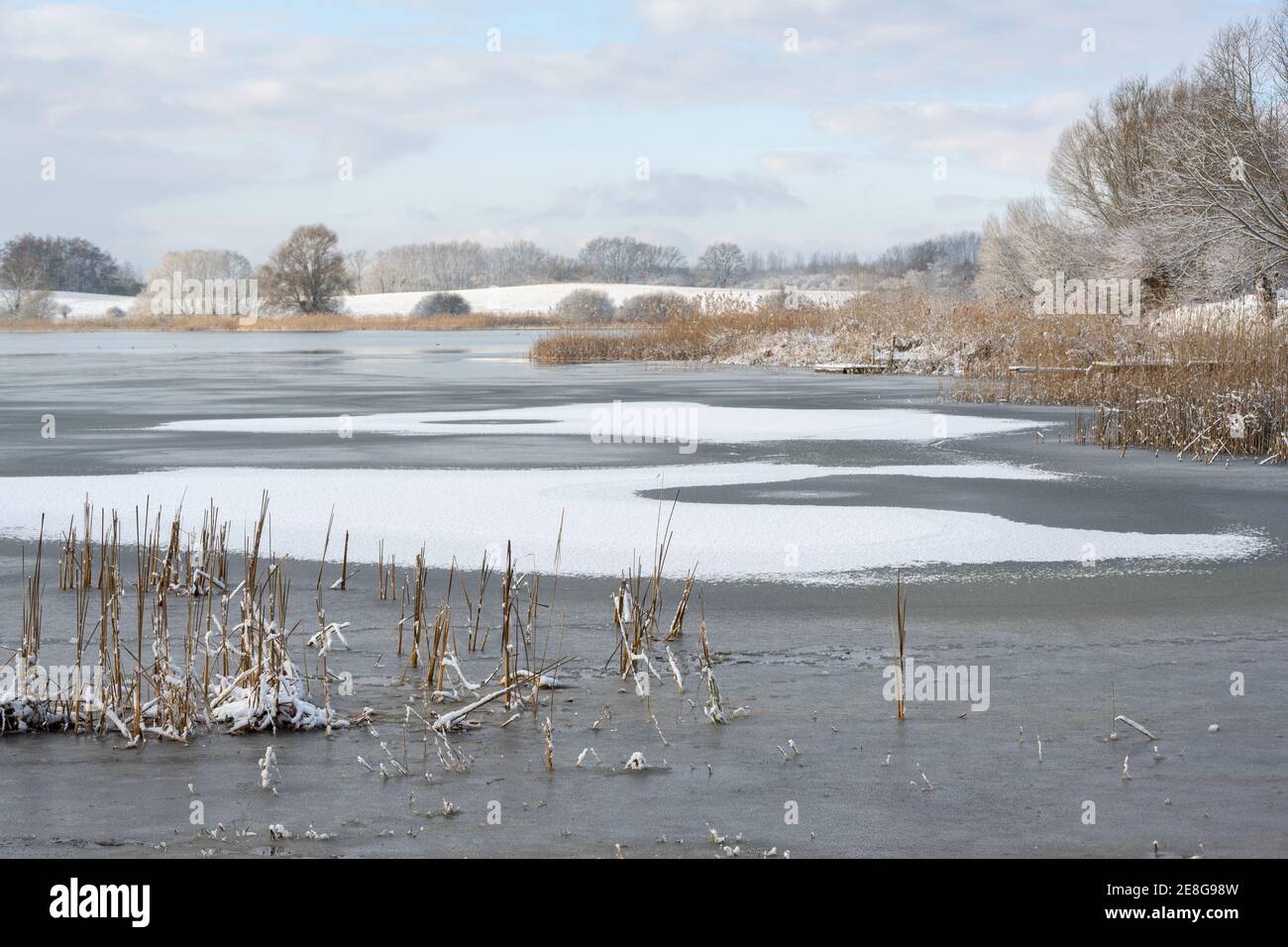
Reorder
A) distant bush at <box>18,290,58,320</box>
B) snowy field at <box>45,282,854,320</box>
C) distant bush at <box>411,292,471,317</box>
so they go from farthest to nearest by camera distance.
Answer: snowy field at <box>45,282,854,320</box>, distant bush at <box>411,292,471,317</box>, distant bush at <box>18,290,58,320</box>

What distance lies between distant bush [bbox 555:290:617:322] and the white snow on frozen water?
57.8m

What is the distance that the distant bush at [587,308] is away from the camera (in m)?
73.8

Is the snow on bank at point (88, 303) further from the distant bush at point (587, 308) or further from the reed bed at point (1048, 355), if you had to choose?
the reed bed at point (1048, 355)

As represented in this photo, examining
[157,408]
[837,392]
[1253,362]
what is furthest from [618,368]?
[1253,362]

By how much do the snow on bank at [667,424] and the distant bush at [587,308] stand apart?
162 ft

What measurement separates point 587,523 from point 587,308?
6538 cm

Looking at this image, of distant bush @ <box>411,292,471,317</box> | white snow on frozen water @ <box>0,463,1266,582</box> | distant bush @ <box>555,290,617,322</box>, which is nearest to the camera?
white snow on frozen water @ <box>0,463,1266,582</box>

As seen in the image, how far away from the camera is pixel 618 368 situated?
120 ft

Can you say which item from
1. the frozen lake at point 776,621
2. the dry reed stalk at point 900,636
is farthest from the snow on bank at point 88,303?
the dry reed stalk at point 900,636

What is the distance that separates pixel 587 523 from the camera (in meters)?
10.9

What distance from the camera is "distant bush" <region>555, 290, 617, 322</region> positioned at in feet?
242

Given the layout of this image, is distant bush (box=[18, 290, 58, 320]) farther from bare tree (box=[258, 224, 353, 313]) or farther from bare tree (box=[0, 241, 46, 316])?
bare tree (box=[258, 224, 353, 313])

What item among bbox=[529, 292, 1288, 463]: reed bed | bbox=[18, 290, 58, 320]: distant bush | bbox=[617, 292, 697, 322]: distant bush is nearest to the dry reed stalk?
bbox=[529, 292, 1288, 463]: reed bed
